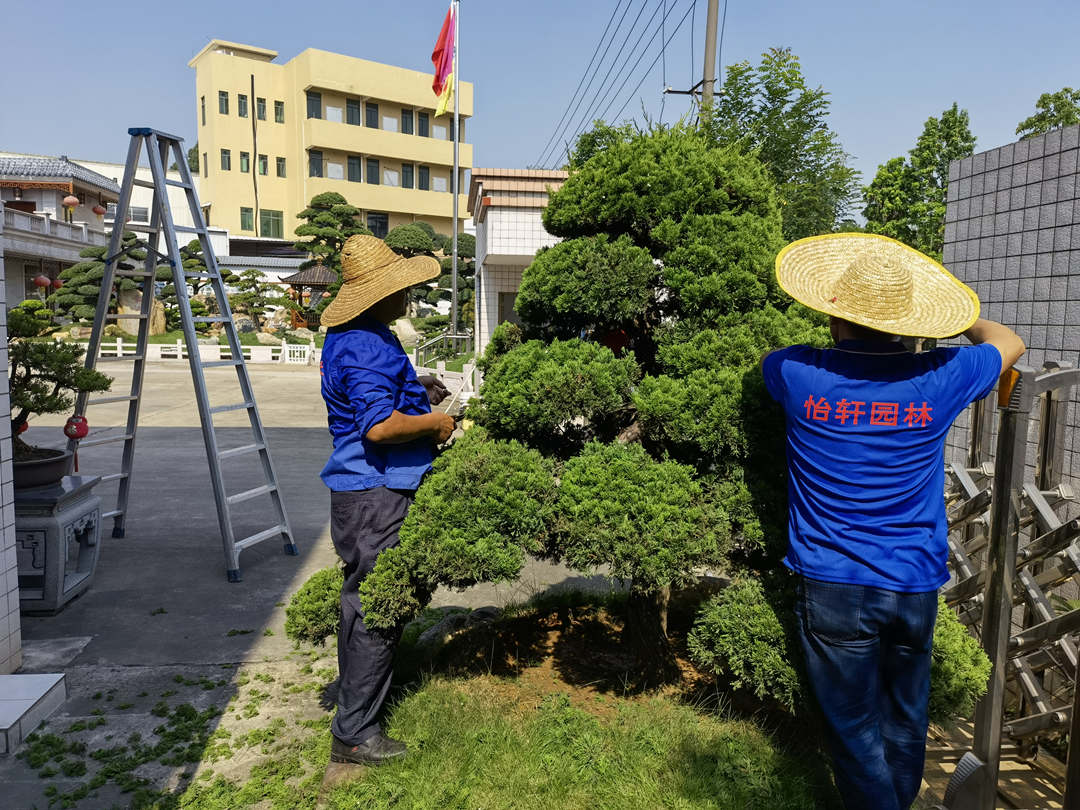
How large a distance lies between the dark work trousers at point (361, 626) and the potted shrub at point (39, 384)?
274 cm

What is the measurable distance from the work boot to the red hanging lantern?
3.48 meters

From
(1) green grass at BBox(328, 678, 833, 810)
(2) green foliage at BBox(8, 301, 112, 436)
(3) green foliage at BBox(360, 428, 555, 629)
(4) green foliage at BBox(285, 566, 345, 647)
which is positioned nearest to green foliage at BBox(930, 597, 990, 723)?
(1) green grass at BBox(328, 678, 833, 810)

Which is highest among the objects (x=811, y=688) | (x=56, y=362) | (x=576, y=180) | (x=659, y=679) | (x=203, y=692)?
(x=576, y=180)

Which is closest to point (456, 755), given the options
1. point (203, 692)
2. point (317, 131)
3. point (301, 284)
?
point (203, 692)

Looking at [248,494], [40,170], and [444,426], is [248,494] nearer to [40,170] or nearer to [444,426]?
[444,426]

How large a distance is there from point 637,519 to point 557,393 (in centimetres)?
57

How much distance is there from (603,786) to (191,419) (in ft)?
40.1

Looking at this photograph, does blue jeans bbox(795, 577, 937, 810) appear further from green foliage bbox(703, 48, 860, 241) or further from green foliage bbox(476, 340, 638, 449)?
green foliage bbox(703, 48, 860, 241)

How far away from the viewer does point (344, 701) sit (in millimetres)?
2824

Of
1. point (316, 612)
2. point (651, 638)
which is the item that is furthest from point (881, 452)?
point (316, 612)

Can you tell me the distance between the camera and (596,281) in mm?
2992

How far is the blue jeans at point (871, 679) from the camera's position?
2.18m

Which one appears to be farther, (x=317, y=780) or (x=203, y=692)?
(x=203, y=692)

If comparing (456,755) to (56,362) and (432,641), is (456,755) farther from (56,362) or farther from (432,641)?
(56,362)
